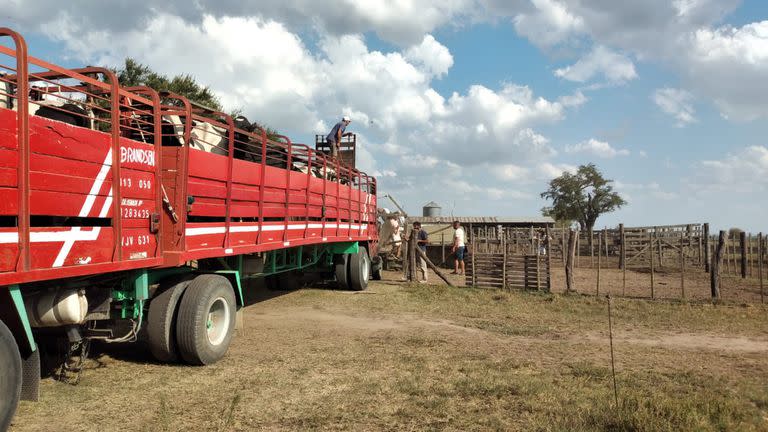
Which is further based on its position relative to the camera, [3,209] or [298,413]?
[298,413]

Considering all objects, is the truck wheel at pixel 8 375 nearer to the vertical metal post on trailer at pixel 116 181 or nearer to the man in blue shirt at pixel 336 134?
the vertical metal post on trailer at pixel 116 181

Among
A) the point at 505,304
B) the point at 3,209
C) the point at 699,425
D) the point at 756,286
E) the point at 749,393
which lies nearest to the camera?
the point at 3,209

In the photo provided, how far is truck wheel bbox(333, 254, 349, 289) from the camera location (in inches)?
518

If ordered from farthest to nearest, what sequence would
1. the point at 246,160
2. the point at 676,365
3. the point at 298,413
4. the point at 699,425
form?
the point at 246,160 < the point at 676,365 < the point at 298,413 < the point at 699,425

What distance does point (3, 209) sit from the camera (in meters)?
3.54

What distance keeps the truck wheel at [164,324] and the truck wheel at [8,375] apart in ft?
6.49

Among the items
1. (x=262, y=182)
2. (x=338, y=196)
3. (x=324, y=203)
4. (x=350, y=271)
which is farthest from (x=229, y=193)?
(x=350, y=271)

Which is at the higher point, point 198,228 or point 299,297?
point 198,228

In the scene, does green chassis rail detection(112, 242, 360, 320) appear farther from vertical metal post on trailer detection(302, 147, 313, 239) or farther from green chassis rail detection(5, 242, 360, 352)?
vertical metal post on trailer detection(302, 147, 313, 239)

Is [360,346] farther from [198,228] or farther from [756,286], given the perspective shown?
[756,286]

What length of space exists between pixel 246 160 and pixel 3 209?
3.89m

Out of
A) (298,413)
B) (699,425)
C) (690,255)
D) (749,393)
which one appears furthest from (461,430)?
(690,255)

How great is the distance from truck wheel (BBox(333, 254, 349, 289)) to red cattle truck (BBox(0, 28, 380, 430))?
4.53 metres

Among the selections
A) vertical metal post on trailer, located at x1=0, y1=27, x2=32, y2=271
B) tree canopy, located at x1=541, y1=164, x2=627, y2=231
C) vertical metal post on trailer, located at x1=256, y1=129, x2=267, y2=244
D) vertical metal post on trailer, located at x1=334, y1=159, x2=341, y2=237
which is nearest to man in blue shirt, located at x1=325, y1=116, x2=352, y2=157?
vertical metal post on trailer, located at x1=334, y1=159, x2=341, y2=237
